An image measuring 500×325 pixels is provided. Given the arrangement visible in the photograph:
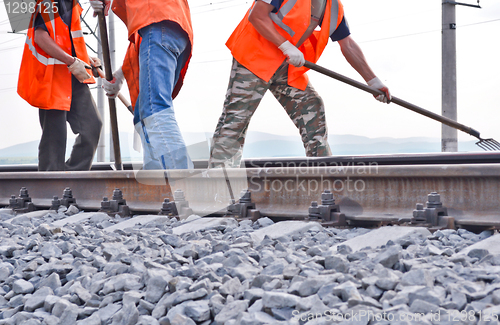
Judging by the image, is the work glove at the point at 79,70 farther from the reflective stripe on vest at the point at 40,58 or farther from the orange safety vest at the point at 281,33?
the orange safety vest at the point at 281,33

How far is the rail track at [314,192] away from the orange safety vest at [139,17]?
1176 millimetres

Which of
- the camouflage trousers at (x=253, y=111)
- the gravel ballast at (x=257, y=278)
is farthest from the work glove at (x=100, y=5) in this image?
the gravel ballast at (x=257, y=278)

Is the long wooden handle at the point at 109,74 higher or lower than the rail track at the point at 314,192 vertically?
higher

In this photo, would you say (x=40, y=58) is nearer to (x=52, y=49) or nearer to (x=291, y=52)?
(x=52, y=49)

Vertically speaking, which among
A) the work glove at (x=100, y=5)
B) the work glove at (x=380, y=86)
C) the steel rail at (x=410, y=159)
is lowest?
the steel rail at (x=410, y=159)

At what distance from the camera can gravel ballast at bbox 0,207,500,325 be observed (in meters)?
1.48

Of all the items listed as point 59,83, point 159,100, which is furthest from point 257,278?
point 59,83

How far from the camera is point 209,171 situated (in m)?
3.52

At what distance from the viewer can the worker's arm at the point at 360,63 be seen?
4879mm

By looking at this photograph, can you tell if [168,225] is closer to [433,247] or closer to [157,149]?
[157,149]


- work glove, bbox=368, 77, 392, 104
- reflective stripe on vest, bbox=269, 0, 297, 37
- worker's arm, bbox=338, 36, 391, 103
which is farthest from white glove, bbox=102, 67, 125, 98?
work glove, bbox=368, 77, 392, 104

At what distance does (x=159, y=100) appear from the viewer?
159 inches

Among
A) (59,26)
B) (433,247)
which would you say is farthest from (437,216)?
(59,26)

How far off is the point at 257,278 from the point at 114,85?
151 inches
